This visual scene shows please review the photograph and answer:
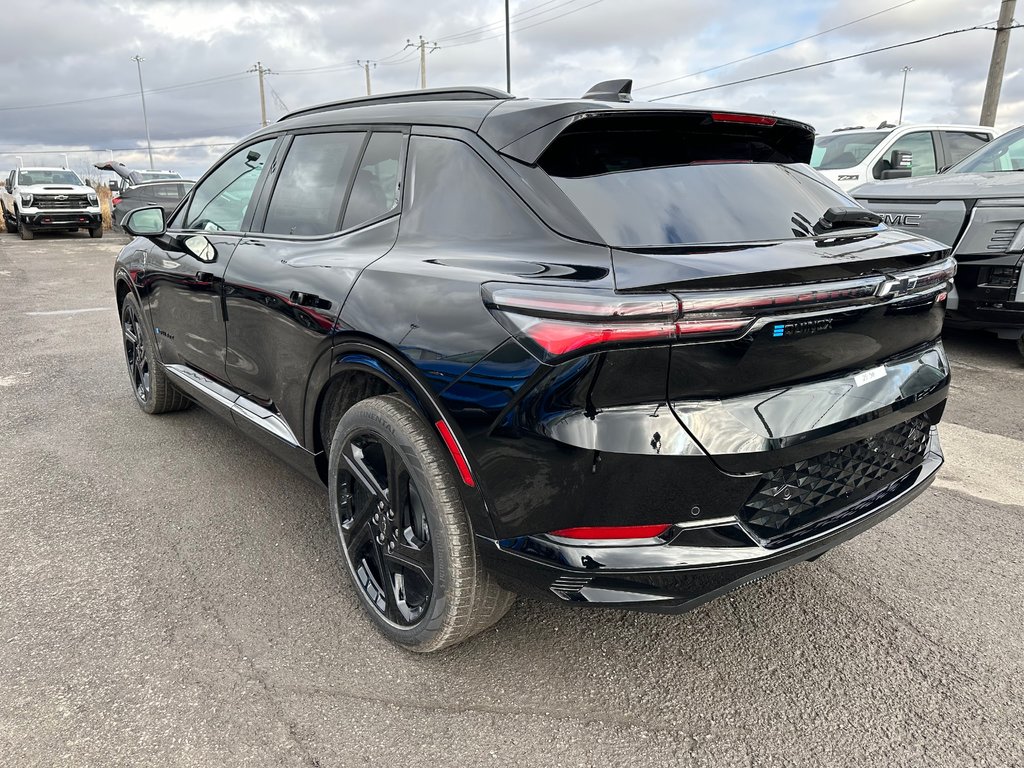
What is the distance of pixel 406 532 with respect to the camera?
2264 millimetres

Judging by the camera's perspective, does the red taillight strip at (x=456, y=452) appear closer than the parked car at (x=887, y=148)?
Yes

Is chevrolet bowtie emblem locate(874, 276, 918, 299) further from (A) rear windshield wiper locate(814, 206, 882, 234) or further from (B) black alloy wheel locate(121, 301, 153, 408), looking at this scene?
(B) black alloy wheel locate(121, 301, 153, 408)

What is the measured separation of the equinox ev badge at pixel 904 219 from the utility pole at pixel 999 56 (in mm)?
13123

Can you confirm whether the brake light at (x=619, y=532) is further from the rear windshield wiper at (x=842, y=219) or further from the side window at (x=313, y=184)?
the side window at (x=313, y=184)

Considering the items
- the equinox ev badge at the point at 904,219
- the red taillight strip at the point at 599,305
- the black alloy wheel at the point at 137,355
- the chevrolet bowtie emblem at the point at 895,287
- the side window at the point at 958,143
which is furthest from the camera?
the side window at the point at 958,143

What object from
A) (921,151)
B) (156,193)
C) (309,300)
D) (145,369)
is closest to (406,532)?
(309,300)

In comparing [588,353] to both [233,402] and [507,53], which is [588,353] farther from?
[507,53]

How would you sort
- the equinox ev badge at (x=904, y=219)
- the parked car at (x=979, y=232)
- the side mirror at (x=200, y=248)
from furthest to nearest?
the equinox ev badge at (x=904, y=219)
the parked car at (x=979, y=232)
the side mirror at (x=200, y=248)

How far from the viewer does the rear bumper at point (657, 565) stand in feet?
5.89

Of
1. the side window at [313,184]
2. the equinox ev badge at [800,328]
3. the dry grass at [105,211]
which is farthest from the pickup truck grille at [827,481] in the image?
the dry grass at [105,211]

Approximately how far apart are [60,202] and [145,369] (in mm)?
19125

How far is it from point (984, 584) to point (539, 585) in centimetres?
189

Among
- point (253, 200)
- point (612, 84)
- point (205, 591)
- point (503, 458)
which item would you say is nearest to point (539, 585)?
point (503, 458)

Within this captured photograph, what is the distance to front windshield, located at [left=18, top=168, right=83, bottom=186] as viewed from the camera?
2073 cm
